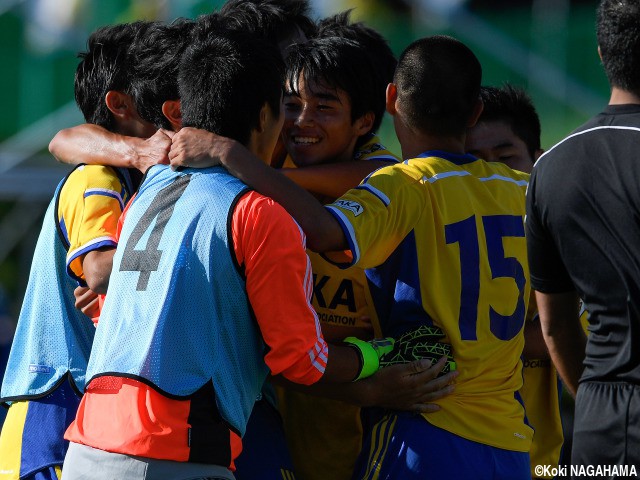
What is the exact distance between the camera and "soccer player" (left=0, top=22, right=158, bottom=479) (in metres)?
3.95

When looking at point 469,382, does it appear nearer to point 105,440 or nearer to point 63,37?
point 105,440

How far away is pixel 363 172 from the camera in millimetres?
4438

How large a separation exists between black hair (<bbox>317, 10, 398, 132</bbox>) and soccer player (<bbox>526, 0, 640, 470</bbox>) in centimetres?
156

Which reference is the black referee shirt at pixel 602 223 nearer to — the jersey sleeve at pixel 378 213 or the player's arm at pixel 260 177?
the jersey sleeve at pixel 378 213

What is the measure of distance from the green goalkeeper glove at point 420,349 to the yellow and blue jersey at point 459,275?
36 mm

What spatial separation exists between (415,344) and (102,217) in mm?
1259

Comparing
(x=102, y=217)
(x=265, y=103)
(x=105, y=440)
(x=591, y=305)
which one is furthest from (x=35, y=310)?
(x=591, y=305)

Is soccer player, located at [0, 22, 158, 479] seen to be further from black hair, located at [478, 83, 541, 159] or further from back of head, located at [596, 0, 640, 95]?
black hair, located at [478, 83, 541, 159]

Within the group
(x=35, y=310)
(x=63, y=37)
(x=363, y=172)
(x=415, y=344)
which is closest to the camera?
(x=415, y=344)

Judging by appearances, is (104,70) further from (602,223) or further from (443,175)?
(602,223)

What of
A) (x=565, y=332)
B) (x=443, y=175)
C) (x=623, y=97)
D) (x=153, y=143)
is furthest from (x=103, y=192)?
(x=623, y=97)

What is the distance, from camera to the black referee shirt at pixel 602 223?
3158 mm

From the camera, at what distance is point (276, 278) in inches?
129

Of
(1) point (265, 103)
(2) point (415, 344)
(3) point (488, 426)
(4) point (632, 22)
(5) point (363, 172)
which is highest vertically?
(4) point (632, 22)
